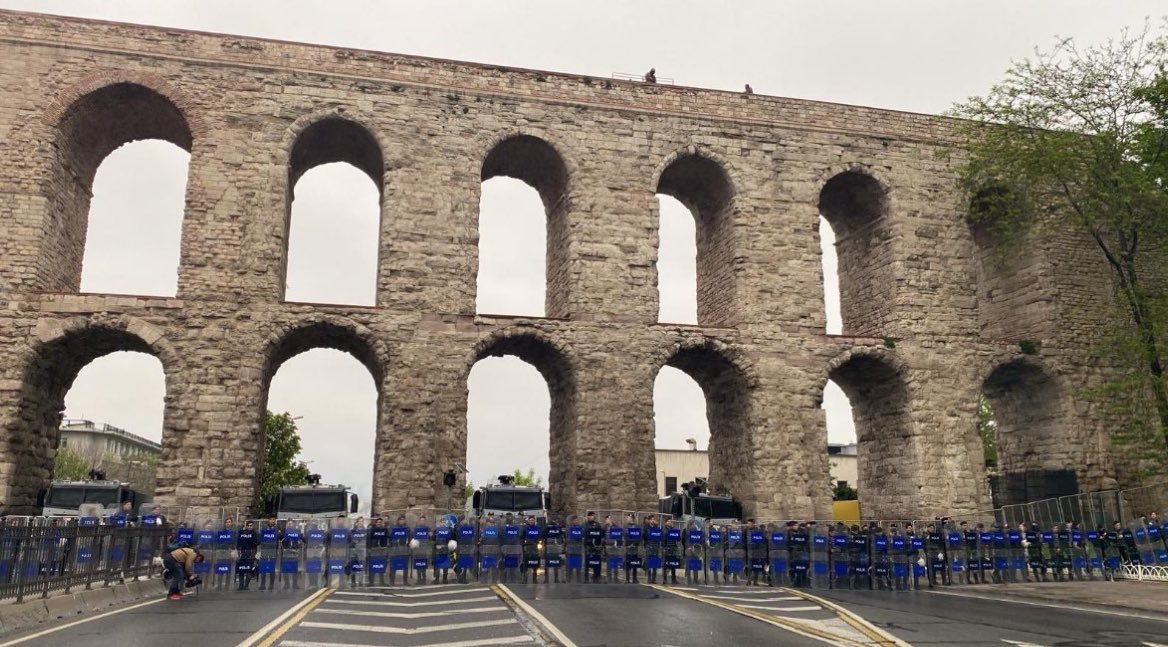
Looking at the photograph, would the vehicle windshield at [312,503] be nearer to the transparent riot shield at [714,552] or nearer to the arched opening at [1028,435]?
the transparent riot shield at [714,552]

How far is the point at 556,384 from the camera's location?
26109mm

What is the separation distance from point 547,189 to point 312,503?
11655 millimetres

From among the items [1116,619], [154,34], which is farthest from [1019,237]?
[154,34]

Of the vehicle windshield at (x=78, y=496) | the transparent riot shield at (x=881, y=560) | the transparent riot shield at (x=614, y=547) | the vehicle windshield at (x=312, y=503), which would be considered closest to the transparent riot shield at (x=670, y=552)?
the transparent riot shield at (x=614, y=547)

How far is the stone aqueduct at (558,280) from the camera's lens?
22.6 m

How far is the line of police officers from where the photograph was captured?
57.5ft

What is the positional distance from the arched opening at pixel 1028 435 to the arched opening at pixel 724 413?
7.90 metres

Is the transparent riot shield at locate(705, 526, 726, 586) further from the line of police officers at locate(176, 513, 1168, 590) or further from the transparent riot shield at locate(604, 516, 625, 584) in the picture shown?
the transparent riot shield at locate(604, 516, 625, 584)

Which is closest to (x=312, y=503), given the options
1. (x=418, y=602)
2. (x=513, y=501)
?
(x=513, y=501)

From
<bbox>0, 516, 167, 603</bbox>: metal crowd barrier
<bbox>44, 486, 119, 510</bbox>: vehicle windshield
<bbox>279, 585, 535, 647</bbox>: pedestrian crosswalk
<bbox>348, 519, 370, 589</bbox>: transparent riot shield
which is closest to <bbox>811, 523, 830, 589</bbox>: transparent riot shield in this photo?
<bbox>279, 585, 535, 647</bbox>: pedestrian crosswalk

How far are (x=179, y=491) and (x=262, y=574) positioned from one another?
5.57 meters

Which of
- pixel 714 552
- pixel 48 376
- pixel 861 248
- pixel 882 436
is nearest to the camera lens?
pixel 714 552

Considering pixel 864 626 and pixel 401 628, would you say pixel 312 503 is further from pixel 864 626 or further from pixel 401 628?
pixel 864 626

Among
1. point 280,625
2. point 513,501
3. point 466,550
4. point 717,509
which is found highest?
point 513,501
